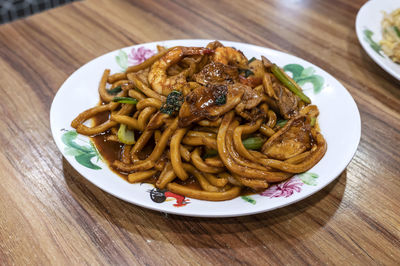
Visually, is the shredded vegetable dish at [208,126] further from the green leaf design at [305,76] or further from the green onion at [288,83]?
the green leaf design at [305,76]

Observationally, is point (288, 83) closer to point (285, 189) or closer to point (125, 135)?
point (285, 189)

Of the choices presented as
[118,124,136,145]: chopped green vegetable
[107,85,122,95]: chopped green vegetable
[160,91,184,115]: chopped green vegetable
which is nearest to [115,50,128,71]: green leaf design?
[107,85,122,95]: chopped green vegetable

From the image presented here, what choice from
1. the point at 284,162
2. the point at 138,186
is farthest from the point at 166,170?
the point at 284,162

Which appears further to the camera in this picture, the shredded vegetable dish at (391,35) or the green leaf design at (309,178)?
the shredded vegetable dish at (391,35)

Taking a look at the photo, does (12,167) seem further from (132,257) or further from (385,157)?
(385,157)

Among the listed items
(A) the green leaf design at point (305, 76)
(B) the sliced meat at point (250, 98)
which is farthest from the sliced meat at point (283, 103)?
(A) the green leaf design at point (305, 76)

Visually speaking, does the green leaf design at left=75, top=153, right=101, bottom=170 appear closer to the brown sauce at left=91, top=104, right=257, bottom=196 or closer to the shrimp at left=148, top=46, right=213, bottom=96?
the brown sauce at left=91, top=104, right=257, bottom=196
